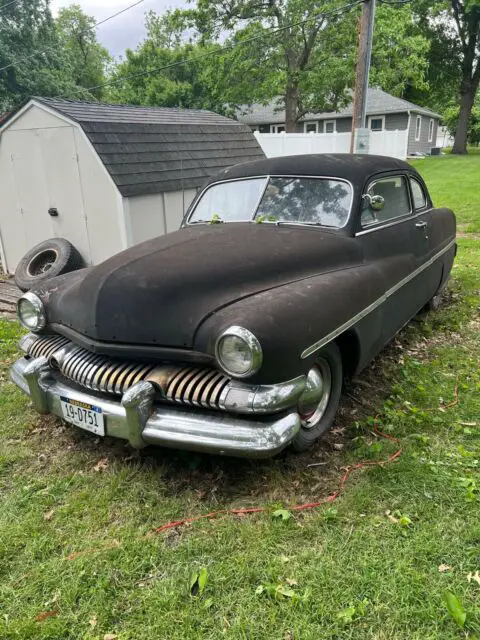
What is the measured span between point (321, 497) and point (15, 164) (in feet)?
24.2

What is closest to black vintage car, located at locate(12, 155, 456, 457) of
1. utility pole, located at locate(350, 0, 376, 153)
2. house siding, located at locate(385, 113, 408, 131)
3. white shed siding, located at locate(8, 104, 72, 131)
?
white shed siding, located at locate(8, 104, 72, 131)

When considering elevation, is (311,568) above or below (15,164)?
below

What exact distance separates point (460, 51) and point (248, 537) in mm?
35474

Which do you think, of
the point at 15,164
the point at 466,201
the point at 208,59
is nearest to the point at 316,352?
the point at 15,164

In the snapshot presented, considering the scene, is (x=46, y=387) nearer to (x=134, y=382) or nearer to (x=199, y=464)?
(x=134, y=382)

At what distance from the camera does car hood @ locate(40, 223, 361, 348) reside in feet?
9.16

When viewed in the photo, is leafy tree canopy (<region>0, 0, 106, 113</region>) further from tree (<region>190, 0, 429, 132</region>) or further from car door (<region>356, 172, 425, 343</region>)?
car door (<region>356, 172, 425, 343</region>)

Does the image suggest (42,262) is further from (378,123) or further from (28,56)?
(378,123)

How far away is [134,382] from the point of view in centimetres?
273

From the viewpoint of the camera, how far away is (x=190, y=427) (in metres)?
2.56

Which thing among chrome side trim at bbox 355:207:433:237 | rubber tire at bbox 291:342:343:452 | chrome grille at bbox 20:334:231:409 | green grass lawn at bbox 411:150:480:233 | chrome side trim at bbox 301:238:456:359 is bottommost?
green grass lawn at bbox 411:150:480:233

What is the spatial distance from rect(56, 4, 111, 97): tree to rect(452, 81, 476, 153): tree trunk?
30.6 m

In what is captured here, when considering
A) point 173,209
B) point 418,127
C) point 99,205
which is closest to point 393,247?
point 173,209

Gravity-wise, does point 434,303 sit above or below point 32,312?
below
